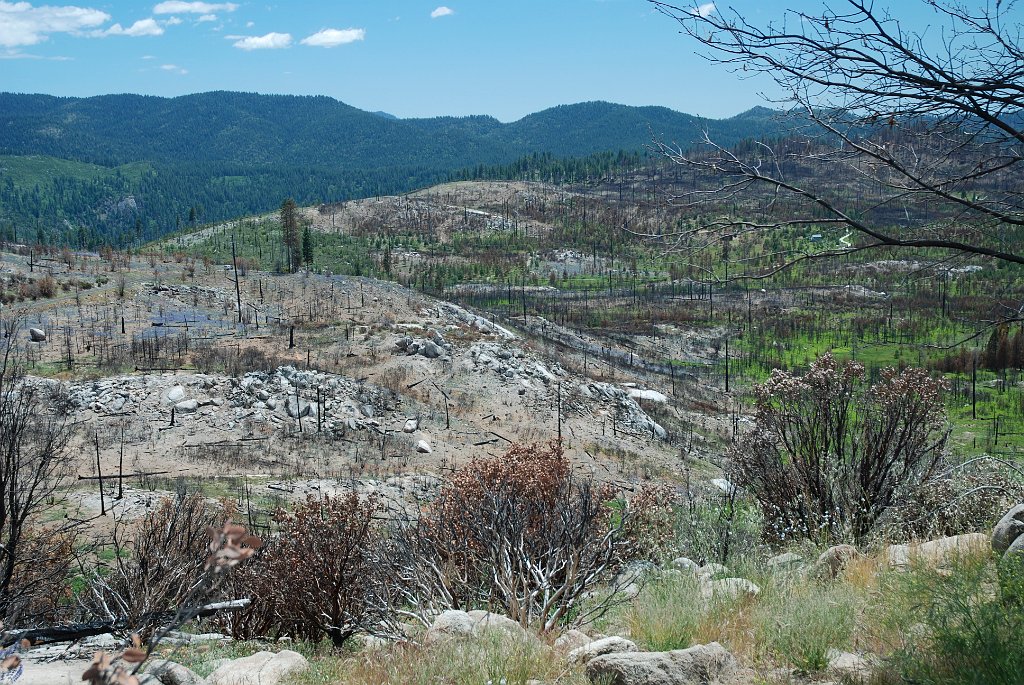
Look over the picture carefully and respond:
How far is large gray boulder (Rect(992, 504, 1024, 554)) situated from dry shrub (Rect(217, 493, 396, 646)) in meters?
6.00

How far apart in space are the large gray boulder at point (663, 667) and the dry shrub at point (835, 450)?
16.8ft

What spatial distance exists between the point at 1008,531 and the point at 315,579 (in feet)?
23.2

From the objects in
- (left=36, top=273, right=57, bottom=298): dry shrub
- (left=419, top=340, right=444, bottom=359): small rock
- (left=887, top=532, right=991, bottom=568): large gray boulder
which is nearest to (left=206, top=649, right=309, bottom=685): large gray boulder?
(left=887, top=532, right=991, bottom=568): large gray boulder

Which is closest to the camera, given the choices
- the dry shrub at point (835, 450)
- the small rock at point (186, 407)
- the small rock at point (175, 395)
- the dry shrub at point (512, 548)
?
the dry shrub at point (512, 548)

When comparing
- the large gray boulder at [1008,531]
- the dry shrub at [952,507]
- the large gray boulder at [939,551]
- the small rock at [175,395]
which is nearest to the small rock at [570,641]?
the large gray boulder at [939,551]

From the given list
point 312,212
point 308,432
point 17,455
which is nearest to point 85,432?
point 308,432

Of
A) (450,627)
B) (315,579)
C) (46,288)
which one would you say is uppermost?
(46,288)

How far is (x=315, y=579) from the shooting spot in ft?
28.9

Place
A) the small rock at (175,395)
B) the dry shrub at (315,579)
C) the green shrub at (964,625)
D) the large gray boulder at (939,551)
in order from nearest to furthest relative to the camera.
→ 1. the green shrub at (964,625)
2. the large gray boulder at (939,551)
3. the dry shrub at (315,579)
4. the small rock at (175,395)

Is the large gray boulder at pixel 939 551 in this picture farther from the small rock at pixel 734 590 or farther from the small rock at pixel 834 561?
the small rock at pixel 734 590

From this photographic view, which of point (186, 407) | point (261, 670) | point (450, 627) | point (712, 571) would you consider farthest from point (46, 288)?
point (450, 627)

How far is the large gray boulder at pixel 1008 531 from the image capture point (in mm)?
5617

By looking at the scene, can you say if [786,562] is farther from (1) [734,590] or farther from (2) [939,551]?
(1) [734,590]

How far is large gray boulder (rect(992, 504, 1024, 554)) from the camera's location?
5617 millimetres
